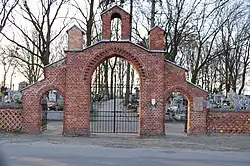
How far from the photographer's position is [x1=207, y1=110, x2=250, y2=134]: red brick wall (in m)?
21.6

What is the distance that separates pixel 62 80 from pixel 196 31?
17684 mm

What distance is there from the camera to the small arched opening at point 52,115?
72.1 ft

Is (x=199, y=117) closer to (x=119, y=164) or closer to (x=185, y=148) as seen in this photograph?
(x=185, y=148)

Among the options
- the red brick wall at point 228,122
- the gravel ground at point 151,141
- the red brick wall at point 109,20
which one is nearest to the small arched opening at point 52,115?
the gravel ground at point 151,141

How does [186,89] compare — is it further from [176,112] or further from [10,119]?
[176,112]

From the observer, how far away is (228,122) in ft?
71.9

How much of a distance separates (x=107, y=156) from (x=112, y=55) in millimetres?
8293

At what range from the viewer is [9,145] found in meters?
→ 16.1

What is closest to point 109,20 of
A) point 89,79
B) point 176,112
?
point 89,79

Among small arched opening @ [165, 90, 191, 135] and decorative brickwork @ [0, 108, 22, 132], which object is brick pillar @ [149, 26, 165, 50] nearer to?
decorative brickwork @ [0, 108, 22, 132]

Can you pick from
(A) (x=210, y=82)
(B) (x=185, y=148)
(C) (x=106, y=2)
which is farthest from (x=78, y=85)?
(A) (x=210, y=82)

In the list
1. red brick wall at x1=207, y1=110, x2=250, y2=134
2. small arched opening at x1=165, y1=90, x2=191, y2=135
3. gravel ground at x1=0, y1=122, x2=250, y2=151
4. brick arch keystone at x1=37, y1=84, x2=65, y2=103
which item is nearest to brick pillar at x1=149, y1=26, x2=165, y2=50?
red brick wall at x1=207, y1=110, x2=250, y2=134

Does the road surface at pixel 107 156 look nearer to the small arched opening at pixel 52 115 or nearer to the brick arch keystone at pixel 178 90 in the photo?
the small arched opening at pixel 52 115

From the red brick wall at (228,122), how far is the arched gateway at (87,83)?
2.95m
